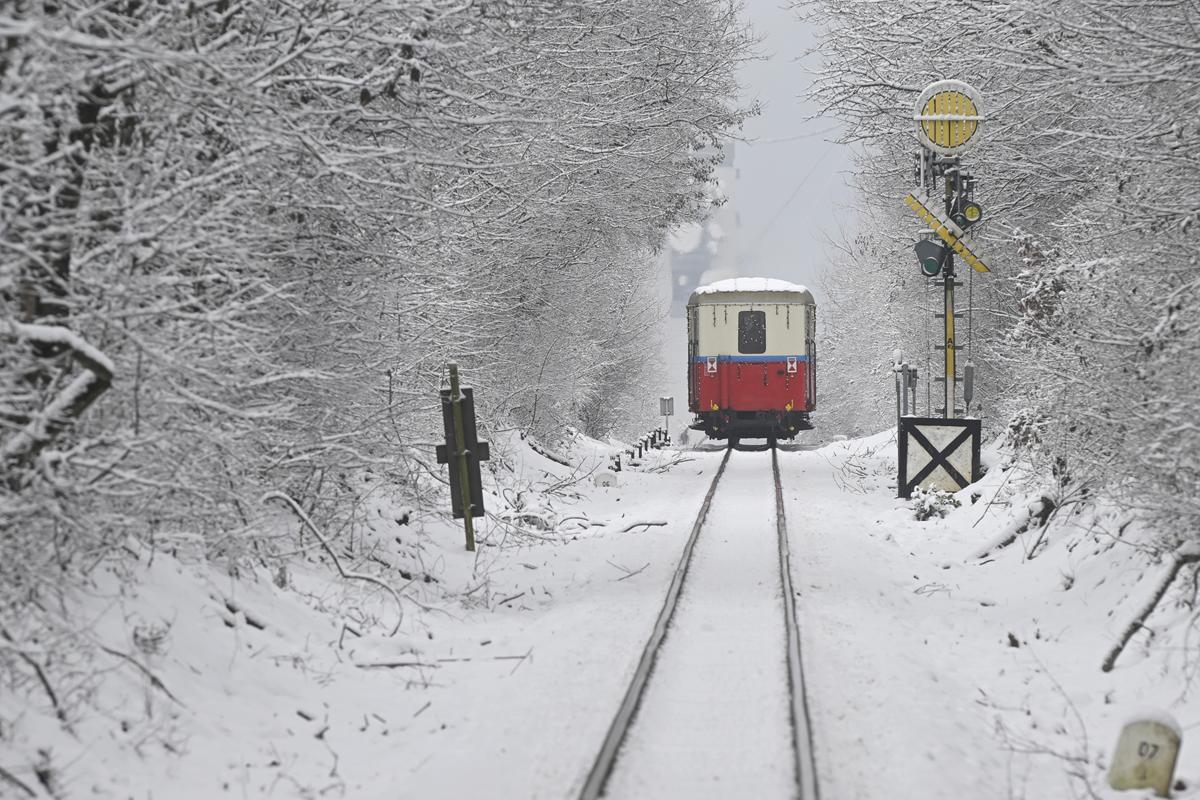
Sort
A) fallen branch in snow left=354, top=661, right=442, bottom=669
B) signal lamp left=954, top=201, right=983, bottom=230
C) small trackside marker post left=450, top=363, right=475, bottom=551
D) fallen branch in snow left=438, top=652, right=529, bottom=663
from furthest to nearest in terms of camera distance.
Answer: signal lamp left=954, top=201, right=983, bottom=230 → small trackside marker post left=450, top=363, right=475, bottom=551 → fallen branch in snow left=438, top=652, right=529, bottom=663 → fallen branch in snow left=354, top=661, right=442, bottom=669

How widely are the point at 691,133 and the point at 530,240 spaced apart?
4272mm

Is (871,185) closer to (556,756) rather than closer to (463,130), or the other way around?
(463,130)

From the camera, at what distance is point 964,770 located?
6.30 m

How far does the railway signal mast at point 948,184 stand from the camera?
565 inches

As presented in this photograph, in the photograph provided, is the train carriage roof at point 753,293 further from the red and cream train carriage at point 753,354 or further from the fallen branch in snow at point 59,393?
the fallen branch in snow at point 59,393

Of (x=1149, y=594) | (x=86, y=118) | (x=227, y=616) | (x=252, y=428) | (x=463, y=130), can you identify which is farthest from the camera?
(x=463, y=130)

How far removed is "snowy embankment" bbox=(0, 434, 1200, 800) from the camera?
19.9 feet

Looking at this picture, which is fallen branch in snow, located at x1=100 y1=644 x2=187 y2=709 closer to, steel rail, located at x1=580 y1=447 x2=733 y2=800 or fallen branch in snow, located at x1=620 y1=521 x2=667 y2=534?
steel rail, located at x1=580 y1=447 x2=733 y2=800

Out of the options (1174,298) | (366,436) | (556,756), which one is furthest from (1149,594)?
(366,436)

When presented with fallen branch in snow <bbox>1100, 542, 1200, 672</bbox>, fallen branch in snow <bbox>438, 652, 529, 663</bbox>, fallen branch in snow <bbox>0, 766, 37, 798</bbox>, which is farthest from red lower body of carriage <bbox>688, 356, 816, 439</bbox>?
fallen branch in snow <bbox>0, 766, 37, 798</bbox>

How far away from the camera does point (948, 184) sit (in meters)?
15.9

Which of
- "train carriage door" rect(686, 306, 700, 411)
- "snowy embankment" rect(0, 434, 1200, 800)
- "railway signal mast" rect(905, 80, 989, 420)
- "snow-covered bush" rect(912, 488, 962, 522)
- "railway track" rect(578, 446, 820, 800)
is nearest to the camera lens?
"railway track" rect(578, 446, 820, 800)

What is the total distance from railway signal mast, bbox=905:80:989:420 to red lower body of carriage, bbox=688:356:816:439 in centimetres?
1064

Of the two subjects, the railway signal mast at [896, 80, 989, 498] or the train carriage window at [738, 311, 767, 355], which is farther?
the train carriage window at [738, 311, 767, 355]
